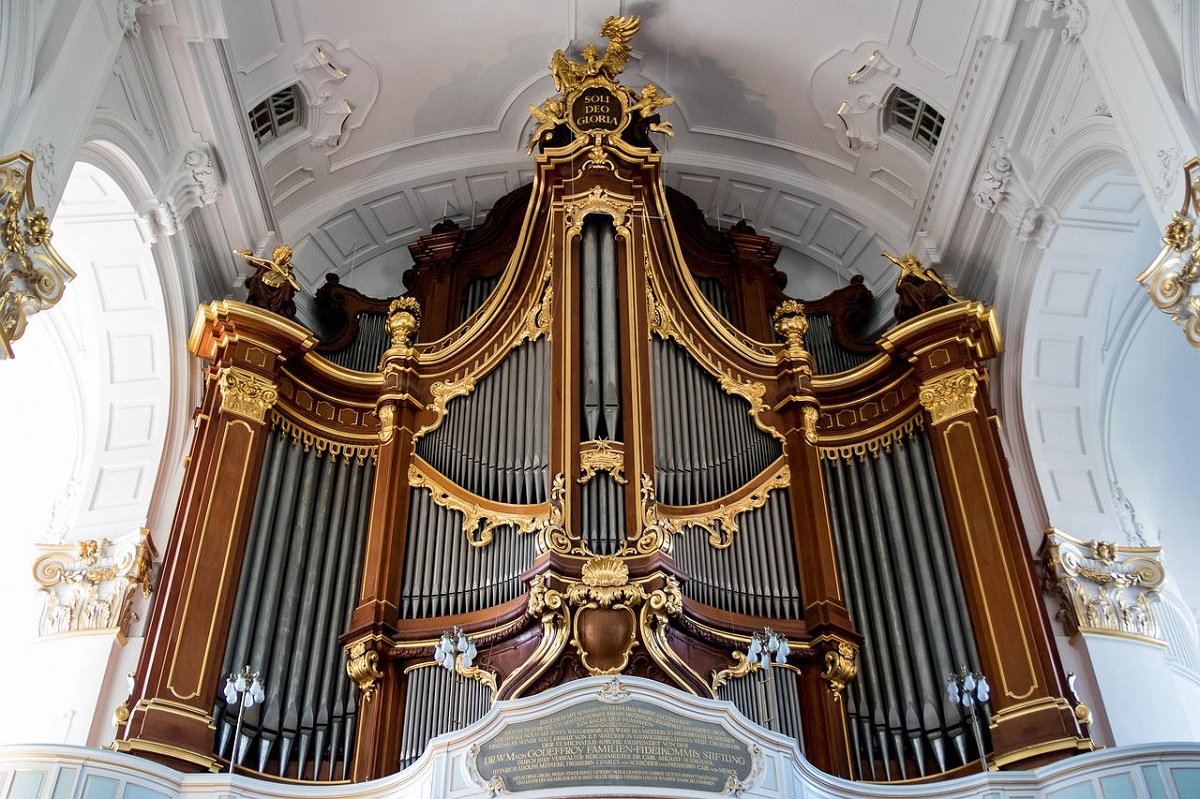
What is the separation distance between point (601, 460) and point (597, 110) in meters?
4.91

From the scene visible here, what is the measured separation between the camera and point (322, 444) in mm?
12609

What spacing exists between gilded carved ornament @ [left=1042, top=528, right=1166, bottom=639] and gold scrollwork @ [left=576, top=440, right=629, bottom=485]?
4378 millimetres

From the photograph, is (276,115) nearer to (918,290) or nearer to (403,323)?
(403,323)

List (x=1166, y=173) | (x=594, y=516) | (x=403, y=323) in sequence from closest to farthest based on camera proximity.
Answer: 1. (x=1166, y=173)
2. (x=594, y=516)
3. (x=403, y=323)

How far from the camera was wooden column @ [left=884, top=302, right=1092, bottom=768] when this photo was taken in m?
10.1

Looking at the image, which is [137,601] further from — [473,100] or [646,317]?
[473,100]

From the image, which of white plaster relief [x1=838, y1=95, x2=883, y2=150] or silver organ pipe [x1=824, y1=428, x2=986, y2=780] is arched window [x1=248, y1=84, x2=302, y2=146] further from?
silver organ pipe [x1=824, y1=428, x2=986, y2=780]

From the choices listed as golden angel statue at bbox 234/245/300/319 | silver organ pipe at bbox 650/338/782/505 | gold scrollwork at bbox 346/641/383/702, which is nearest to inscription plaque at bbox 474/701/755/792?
gold scrollwork at bbox 346/641/383/702

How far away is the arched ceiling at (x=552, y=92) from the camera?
13711 mm

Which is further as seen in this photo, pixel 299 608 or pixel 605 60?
pixel 605 60

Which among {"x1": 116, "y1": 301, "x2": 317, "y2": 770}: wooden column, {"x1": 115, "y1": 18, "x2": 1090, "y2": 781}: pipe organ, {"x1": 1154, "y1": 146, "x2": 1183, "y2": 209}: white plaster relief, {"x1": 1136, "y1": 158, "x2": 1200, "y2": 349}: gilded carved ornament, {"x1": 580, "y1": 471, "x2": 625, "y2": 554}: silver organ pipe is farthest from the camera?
{"x1": 580, "y1": 471, "x2": 625, "y2": 554}: silver organ pipe

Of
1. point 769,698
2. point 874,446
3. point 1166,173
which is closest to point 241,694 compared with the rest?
point 769,698

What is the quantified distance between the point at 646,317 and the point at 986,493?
378 centimetres

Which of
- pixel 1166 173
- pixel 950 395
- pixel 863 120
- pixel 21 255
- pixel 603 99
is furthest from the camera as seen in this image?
pixel 863 120
